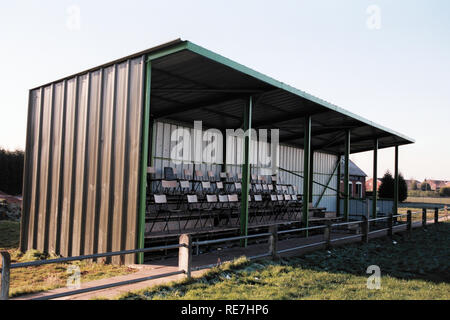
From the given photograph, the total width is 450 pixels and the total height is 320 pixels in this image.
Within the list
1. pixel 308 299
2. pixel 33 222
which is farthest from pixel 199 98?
pixel 308 299

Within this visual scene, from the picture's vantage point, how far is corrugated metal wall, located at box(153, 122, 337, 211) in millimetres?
13938

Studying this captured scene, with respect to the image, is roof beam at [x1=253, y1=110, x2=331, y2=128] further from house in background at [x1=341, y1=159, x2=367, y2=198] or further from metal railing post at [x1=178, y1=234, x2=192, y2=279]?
house in background at [x1=341, y1=159, x2=367, y2=198]

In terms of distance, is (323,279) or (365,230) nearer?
(323,279)

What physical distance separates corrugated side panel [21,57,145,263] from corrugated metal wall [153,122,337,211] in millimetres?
4264

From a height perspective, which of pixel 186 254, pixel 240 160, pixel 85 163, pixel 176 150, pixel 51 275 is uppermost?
pixel 176 150

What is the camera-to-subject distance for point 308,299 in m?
5.19

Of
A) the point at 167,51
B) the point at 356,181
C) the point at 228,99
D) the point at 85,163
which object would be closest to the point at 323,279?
the point at 167,51

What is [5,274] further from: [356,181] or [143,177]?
[356,181]

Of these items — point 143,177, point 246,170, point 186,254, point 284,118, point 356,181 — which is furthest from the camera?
point 356,181

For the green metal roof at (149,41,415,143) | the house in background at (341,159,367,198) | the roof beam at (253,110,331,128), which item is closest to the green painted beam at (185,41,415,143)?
the green metal roof at (149,41,415,143)

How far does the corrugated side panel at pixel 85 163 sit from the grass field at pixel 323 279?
2.26 metres

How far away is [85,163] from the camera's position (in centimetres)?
877

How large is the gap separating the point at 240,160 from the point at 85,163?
30.1 feet
